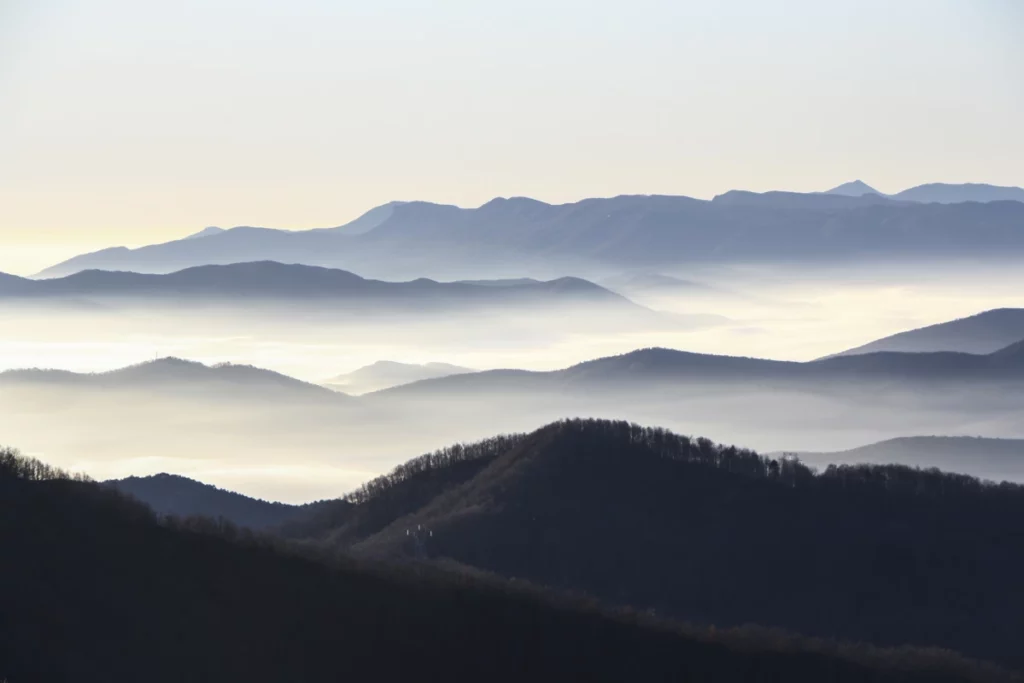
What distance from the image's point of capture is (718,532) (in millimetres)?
120062

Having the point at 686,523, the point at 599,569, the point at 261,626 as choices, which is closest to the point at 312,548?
the point at 261,626

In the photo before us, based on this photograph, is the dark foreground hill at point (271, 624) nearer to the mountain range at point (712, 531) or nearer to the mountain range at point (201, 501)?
the mountain range at point (712, 531)

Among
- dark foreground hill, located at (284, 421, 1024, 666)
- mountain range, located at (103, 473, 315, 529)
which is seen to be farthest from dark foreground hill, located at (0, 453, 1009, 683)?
mountain range, located at (103, 473, 315, 529)

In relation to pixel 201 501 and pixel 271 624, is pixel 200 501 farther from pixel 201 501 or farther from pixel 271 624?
pixel 271 624

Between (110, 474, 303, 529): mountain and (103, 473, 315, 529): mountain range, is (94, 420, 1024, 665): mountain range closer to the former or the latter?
(110, 474, 303, 529): mountain

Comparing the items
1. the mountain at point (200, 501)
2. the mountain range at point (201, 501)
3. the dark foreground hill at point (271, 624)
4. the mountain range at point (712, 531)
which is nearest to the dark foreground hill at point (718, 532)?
the mountain range at point (712, 531)

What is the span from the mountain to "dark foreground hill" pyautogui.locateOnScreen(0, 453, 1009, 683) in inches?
2388

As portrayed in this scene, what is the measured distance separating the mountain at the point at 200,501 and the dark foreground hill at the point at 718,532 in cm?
1382

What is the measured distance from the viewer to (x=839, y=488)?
131 m

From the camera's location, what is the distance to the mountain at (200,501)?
485ft

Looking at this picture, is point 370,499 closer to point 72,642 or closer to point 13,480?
point 13,480

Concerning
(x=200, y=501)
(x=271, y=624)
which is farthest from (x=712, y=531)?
(x=271, y=624)

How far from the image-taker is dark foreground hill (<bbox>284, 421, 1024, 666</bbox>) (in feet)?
363

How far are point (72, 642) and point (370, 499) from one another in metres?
73.2
